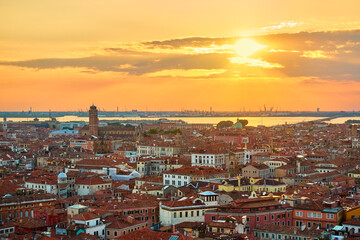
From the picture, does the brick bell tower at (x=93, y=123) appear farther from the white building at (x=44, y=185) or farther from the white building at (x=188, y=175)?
the white building at (x=44, y=185)

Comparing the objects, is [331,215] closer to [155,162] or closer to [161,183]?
[161,183]

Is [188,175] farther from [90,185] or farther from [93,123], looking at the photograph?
[93,123]

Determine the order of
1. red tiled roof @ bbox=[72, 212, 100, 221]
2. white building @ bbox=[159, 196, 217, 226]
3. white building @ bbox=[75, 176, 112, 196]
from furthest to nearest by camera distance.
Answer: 1. white building @ bbox=[75, 176, 112, 196]
2. white building @ bbox=[159, 196, 217, 226]
3. red tiled roof @ bbox=[72, 212, 100, 221]

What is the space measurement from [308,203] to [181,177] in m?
18.0

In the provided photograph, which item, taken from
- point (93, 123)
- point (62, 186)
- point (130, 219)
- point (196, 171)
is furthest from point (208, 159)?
point (93, 123)

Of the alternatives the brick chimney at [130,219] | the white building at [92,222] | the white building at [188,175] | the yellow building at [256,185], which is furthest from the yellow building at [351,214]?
the white building at [188,175]

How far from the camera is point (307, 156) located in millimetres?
62156

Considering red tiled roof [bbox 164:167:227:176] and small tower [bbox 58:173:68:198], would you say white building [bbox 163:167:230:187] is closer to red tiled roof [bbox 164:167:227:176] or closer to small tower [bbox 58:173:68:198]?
red tiled roof [bbox 164:167:227:176]

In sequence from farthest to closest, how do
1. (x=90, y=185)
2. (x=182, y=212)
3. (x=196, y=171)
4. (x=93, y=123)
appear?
(x=93, y=123) → (x=196, y=171) → (x=90, y=185) → (x=182, y=212)

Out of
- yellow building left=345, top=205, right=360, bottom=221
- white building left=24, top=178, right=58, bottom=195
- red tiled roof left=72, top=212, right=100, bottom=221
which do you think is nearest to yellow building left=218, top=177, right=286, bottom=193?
yellow building left=345, top=205, right=360, bottom=221

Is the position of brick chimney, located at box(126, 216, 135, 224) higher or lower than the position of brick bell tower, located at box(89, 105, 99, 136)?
lower

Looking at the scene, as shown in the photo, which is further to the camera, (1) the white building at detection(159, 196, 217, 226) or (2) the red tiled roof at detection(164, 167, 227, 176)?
(2) the red tiled roof at detection(164, 167, 227, 176)

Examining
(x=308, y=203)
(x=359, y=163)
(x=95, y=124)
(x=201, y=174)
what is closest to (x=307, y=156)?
(x=359, y=163)

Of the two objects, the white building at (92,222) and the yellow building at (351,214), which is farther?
the yellow building at (351,214)
